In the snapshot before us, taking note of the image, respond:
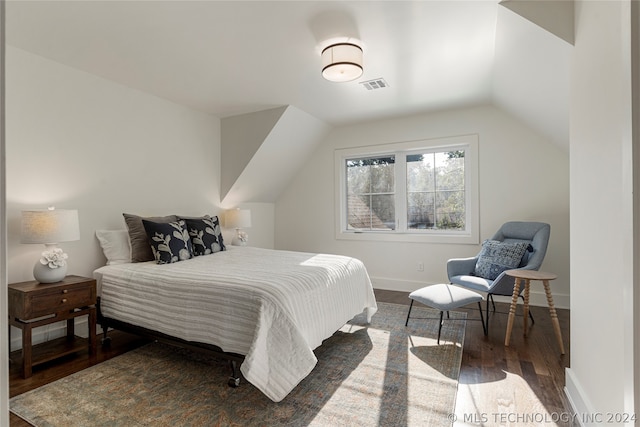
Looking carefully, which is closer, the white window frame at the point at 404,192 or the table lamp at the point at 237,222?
the white window frame at the point at 404,192

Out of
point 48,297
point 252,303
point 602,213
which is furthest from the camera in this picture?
point 48,297

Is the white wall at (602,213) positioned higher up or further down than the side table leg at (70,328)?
higher up

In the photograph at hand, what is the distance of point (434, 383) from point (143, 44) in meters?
3.19

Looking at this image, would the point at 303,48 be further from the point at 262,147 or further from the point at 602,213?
the point at 602,213

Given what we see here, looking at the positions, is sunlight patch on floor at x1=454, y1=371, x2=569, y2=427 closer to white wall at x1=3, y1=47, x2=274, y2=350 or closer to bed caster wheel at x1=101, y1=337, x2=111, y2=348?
bed caster wheel at x1=101, y1=337, x2=111, y2=348

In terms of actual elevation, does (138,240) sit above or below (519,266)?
above

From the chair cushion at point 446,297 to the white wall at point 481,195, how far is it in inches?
57.2

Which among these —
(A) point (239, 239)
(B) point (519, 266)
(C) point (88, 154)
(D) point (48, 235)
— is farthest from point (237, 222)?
(B) point (519, 266)

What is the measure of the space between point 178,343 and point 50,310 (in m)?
0.94

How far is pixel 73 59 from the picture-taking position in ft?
9.12

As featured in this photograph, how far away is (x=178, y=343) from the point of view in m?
2.28

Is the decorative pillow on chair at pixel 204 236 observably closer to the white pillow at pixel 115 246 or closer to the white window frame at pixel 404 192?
the white pillow at pixel 115 246

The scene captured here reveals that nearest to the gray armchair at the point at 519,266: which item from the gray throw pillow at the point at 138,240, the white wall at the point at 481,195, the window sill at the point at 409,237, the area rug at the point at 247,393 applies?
the white wall at the point at 481,195

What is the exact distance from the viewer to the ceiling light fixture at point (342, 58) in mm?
2447
